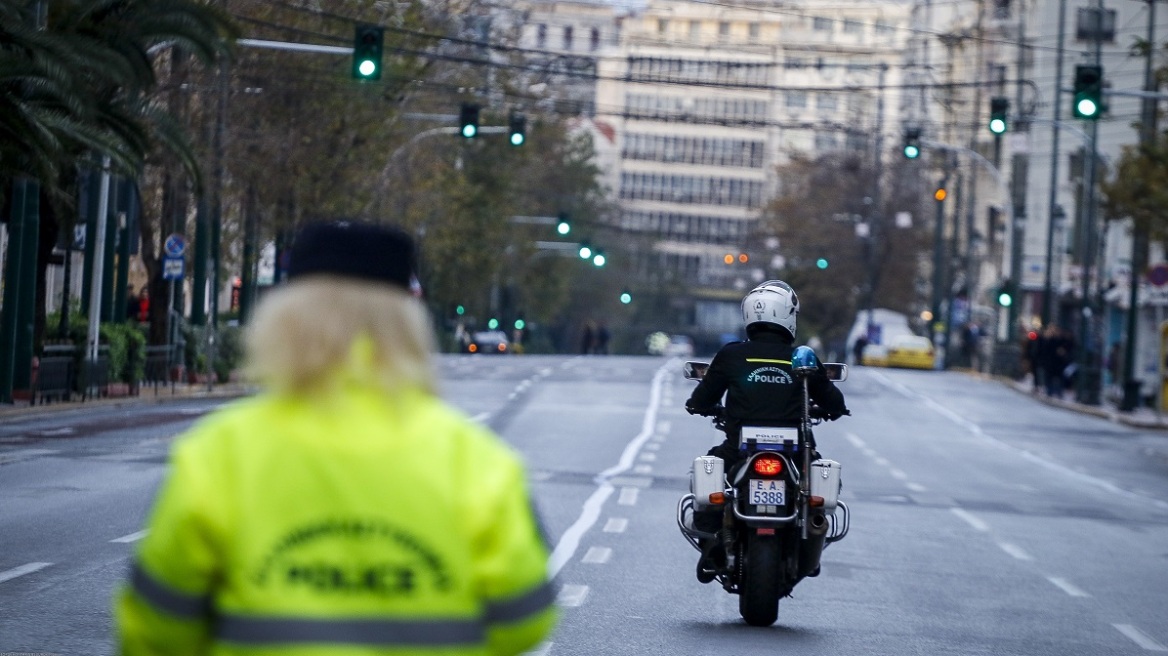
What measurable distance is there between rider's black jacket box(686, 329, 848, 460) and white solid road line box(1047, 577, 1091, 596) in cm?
337

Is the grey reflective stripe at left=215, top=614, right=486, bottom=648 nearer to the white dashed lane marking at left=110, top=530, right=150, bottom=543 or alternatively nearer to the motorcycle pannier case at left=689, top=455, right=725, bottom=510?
the motorcycle pannier case at left=689, top=455, right=725, bottom=510

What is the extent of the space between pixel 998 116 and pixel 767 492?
80.6 feet

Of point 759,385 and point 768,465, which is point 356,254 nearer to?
point 768,465

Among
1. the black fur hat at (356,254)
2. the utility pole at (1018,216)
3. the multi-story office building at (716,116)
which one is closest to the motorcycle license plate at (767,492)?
the black fur hat at (356,254)

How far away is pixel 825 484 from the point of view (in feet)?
33.6

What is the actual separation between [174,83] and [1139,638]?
28107 mm

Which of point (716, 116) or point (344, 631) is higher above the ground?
point (716, 116)

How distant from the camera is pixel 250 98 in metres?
43.9

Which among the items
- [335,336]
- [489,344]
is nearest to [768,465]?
[335,336]

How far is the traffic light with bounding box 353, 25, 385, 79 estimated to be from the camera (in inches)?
1094

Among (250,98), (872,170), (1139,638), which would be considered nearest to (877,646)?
(1139,638)

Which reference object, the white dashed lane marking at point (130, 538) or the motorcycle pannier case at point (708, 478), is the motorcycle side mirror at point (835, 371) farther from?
the white dashed lane marking at point (130, 538)

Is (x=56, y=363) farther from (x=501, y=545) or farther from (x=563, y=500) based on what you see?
(x=501, y=545)

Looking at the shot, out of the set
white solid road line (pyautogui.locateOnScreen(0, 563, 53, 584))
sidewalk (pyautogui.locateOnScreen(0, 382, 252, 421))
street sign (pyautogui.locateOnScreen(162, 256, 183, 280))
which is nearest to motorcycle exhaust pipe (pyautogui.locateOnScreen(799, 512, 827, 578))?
white solid road line (pyautogui.locateOnScreen(0, 563, 53, 584))
